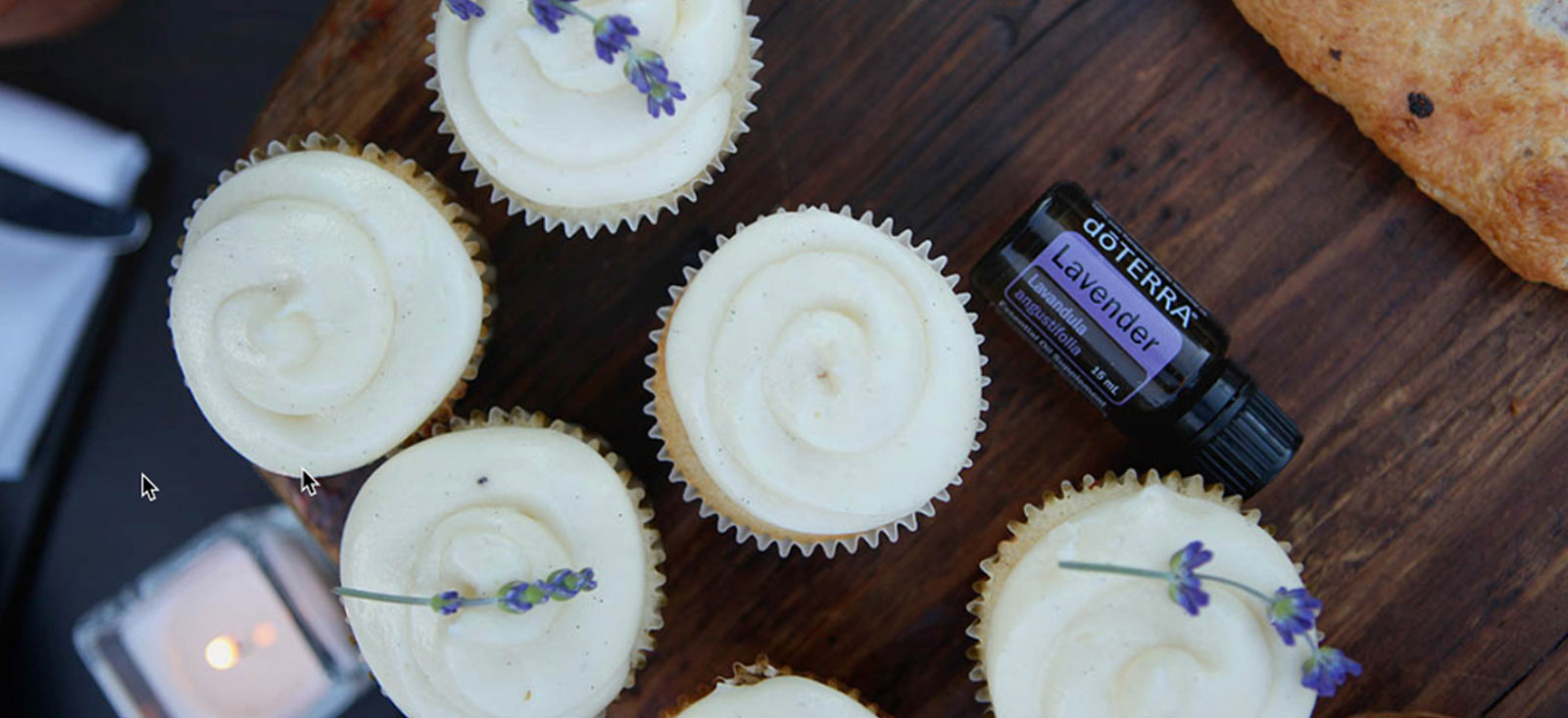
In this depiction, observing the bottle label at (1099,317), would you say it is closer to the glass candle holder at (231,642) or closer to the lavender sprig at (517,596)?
the lavender sprig at (517,596)

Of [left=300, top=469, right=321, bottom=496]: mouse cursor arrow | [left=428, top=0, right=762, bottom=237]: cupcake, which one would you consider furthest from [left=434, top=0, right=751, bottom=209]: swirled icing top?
[left=300, top=469, right=321, bottom=496]: mouse cursor arrow

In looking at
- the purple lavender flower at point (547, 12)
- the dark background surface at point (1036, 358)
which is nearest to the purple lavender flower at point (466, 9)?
the purple lavender flower at point (547, 12)

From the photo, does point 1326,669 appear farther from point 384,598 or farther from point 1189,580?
point 384,598

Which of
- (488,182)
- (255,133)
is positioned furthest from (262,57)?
(488,182)

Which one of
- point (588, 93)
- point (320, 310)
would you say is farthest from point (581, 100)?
point (320, 310)

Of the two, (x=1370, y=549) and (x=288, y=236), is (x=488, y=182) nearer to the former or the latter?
(x=288, y=236)

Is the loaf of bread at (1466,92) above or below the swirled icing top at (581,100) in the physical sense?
above

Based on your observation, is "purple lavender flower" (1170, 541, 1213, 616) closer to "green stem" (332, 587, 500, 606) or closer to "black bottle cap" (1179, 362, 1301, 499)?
"black bottle cap" (1179, 362, 1301, 499)
